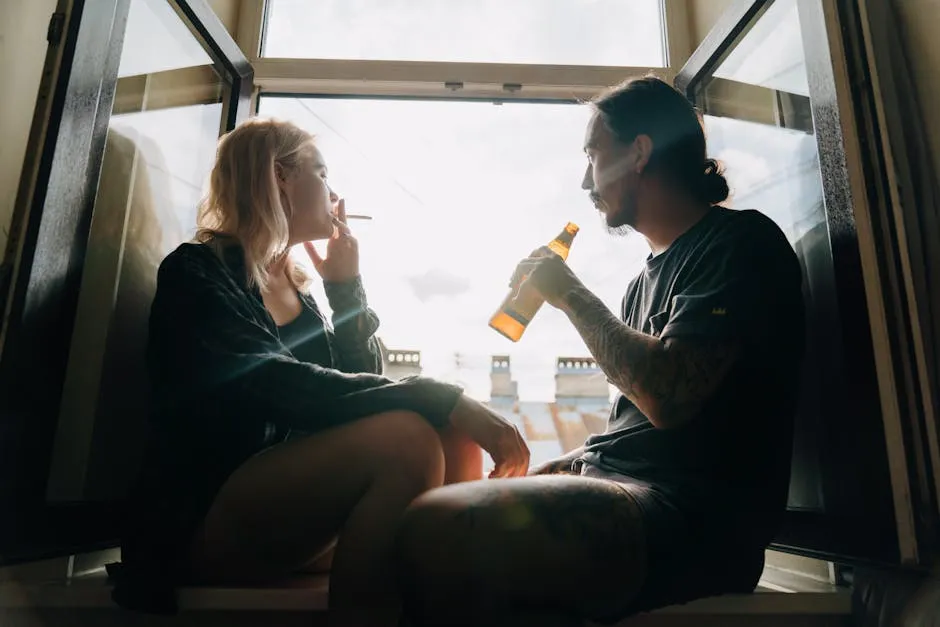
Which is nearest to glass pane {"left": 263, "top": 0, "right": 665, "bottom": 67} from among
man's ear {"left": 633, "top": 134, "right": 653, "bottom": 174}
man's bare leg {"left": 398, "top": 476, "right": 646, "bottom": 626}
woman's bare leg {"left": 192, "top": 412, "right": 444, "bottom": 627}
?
man's ear {"left": 633, "top": 134, "right": 653, "bottom": 174}

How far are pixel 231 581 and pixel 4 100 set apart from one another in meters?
0.80

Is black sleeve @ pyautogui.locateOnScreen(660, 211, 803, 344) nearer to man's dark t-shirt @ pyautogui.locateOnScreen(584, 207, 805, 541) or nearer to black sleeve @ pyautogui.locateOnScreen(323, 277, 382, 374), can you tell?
man's dark t-shirt @ pyautogui.locateOnScreen(584, 207, 805, 541)

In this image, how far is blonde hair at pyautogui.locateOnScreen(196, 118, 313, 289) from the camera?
1136 millimetres

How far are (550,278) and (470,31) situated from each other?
39.7 inches

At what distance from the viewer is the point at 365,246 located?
157 cm

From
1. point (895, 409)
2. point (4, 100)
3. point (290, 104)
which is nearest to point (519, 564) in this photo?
point (895, 409)

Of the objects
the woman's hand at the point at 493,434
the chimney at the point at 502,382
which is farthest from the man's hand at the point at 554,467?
the chimney at the point at 502,382

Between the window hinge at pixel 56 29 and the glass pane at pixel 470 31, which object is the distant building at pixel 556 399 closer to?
the glass pane at pixel 470 31

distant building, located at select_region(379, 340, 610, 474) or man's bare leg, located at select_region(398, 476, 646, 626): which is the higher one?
distant building, located at select_region(379, 340, 610, 474)

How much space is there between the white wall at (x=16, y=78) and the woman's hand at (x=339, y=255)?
0.59 metres

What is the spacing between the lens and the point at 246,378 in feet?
2.86

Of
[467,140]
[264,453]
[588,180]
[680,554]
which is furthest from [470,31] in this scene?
[680,554]

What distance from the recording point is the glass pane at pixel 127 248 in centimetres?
102

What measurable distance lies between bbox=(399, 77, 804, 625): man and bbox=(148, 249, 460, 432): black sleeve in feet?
0.62
